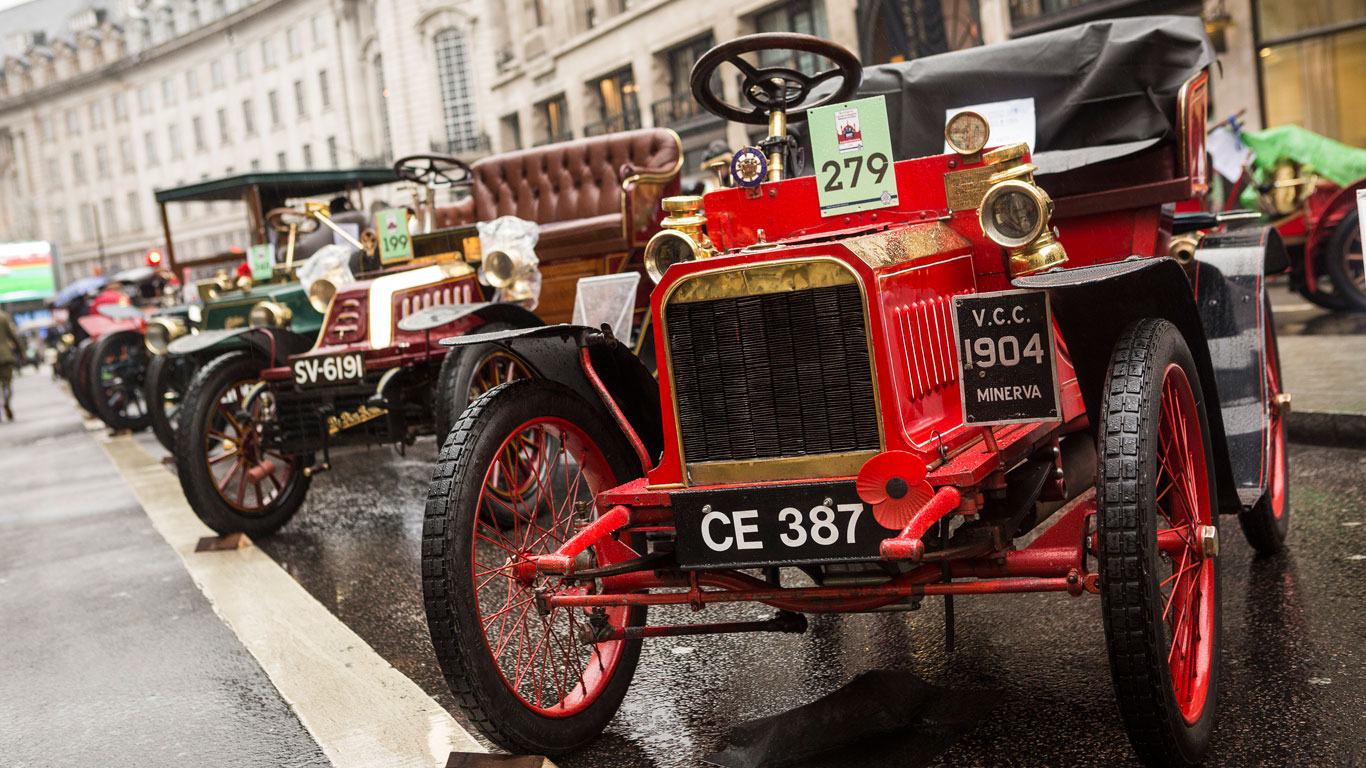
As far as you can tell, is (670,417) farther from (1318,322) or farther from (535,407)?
(1318,322)

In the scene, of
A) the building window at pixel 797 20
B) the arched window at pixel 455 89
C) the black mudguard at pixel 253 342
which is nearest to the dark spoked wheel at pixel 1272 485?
the black mudguard at pixel 253 342

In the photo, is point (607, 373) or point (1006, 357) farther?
point (607, 373)

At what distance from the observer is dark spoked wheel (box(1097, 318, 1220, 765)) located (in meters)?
2.40

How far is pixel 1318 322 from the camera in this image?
34.2 feet

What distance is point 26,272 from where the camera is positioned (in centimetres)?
5538

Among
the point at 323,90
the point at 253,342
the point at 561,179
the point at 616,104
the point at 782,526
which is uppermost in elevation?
the point at 323,90

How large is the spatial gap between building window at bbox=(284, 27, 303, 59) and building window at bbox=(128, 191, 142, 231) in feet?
70.3

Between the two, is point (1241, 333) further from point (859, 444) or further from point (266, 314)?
point (266, 314)

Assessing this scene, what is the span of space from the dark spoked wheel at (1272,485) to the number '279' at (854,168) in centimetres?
167

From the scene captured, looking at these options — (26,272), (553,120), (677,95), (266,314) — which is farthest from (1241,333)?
(26,272)

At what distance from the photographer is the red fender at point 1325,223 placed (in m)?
10.8

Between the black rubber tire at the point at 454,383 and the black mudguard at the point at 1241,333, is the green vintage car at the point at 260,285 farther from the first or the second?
the black mudguard at the point at 1241,333

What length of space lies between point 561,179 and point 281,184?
329 cm

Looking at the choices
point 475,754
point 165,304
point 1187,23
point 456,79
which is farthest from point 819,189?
point 456,79
